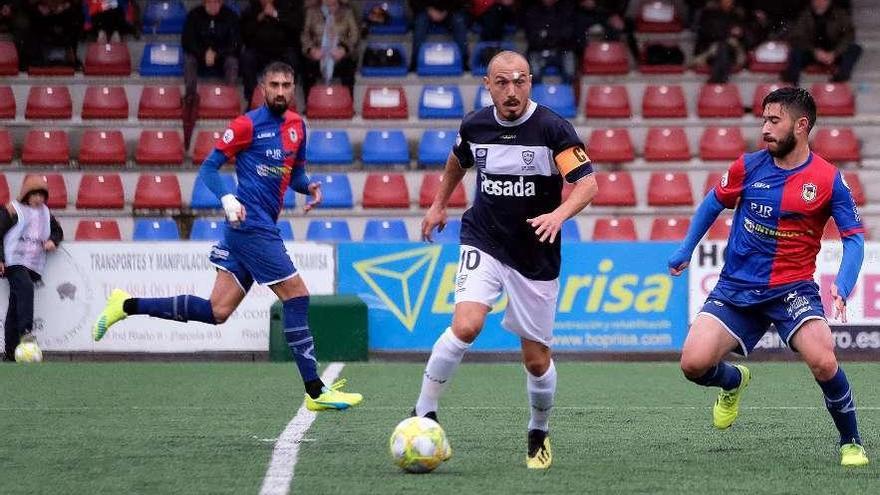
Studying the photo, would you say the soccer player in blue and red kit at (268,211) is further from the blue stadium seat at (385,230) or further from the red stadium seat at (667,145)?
the red stadium seat at (667,145)

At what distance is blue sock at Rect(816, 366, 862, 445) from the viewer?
6996mm

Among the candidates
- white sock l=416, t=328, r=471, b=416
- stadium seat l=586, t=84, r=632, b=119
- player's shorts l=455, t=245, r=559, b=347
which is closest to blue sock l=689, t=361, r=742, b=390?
player's shorts l=455, t=245, r=559, b=347

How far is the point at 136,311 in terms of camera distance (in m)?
10.0

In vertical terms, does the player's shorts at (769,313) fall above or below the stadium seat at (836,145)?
above

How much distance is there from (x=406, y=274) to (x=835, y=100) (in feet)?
25.9

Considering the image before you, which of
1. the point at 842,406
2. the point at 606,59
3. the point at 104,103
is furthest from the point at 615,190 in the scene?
the point at 842,406

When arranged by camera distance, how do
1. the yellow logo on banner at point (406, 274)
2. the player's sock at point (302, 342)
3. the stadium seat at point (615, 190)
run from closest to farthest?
the player's sock at point (302, 342)
the yellow logo on banner at point (406, 274)
the stadium seat at point (615, 190)

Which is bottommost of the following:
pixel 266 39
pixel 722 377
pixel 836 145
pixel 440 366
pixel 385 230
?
pixel 385 230

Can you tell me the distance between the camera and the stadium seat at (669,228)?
17422 millimetres

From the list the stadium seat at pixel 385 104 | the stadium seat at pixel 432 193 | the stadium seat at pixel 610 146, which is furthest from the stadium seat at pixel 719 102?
the stadium seat at pixel 385 104

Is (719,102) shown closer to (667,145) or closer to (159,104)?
(667,145)

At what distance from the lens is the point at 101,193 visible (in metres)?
18.8

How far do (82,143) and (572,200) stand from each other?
555 inches

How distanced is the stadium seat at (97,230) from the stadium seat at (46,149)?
189 centimetres
